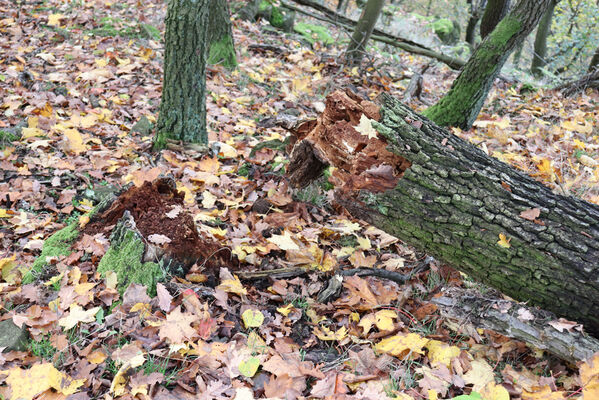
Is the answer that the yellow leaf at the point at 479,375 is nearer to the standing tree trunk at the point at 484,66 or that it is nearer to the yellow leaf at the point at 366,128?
the yellow leaf at the point at 366,128

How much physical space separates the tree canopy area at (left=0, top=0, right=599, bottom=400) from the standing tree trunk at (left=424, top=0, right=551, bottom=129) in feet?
0.08

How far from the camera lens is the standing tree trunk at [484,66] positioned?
15.5 ft

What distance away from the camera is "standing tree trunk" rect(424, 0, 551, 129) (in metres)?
4.73

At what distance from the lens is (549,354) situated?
2340mm

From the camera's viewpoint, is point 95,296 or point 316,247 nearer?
point 95,296

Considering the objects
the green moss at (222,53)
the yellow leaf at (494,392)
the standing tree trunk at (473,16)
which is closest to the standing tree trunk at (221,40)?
the green moss at (222,53)

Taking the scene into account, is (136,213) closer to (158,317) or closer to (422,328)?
(158,317)

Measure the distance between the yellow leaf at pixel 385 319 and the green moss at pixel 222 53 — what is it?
5375 mm

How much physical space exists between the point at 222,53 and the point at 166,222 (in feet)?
15.6

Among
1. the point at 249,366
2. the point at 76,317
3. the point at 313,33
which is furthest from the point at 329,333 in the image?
the point at 313,33

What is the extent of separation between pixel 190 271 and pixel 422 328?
1.50 metres

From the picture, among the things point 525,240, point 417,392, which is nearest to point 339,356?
point 417,392

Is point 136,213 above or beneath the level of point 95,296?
above

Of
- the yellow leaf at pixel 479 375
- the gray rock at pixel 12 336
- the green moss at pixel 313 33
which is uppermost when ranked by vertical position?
the green moss at pixel 313 33
